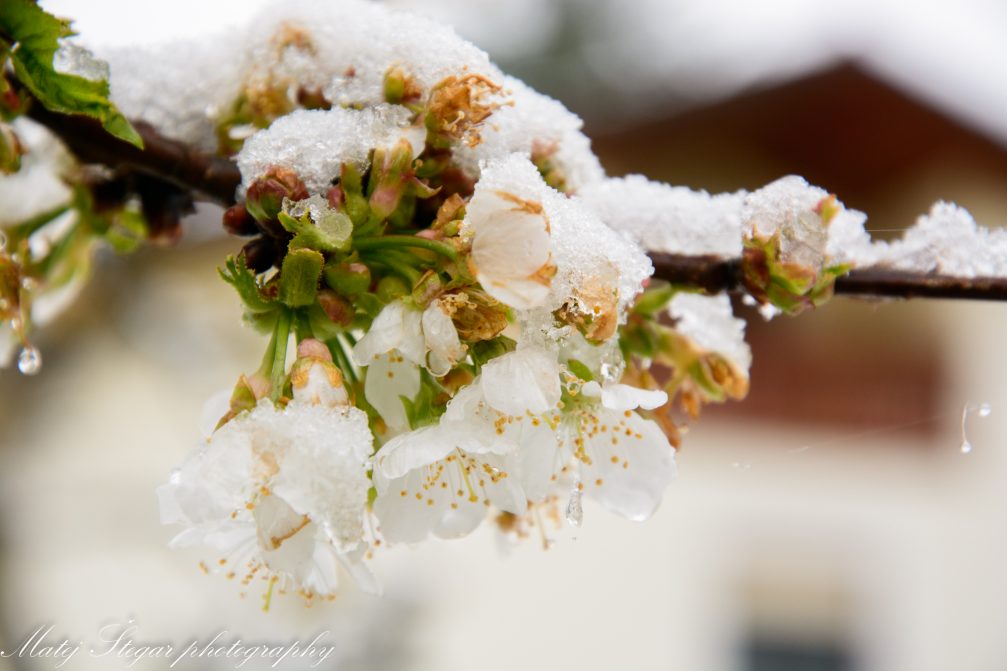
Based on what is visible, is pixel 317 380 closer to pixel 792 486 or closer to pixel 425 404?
pixel 425 404

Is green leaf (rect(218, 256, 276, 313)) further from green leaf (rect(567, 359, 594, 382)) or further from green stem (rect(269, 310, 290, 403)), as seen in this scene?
green leaf (rect(567, 359, 594, 382))

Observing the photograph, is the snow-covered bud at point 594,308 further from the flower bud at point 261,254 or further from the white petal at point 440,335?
the flower bud at point 261,254

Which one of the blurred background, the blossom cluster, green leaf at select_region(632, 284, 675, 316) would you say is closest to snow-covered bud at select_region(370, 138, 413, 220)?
the blossom cluster

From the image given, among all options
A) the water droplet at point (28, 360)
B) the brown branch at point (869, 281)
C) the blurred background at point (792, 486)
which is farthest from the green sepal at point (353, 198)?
the blurred background at point (792, 486)

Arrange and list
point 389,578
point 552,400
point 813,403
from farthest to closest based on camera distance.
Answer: point 813,403 → point 389,578 → point 552,400

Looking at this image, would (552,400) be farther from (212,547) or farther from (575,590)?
(575,590)

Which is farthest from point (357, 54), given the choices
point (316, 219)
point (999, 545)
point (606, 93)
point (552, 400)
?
point (606, 93)
